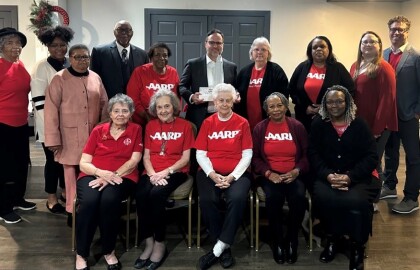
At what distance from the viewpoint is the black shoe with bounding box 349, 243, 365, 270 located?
110 inches

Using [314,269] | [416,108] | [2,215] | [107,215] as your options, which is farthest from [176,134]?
[416,108]

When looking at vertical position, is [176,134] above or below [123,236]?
above

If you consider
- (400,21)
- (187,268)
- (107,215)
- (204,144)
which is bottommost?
(187,268)

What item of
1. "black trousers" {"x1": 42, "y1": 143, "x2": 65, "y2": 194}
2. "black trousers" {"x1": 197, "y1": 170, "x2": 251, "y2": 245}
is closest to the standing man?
"black trousers" {"x1": 197, "y1": 170, "x2": 251, "y2": 245}

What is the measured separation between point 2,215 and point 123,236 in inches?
43.7

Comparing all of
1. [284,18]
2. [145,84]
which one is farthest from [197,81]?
[284,18]

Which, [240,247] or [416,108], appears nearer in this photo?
[240,247]

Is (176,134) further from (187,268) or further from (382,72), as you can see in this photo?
(382,72)

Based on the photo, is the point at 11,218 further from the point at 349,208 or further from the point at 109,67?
the point at 349,208

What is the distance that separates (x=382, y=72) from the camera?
3.41m

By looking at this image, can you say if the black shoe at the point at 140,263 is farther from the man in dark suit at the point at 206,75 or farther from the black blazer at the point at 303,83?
the black blazer at the point at 303,83

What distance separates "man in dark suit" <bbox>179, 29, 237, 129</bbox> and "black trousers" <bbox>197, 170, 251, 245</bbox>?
2.49 feet

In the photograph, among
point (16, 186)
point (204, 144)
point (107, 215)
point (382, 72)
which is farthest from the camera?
point (16, 186)

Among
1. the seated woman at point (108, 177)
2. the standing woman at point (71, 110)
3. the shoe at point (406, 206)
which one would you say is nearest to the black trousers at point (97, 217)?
the seated woman at point (108, 177)
